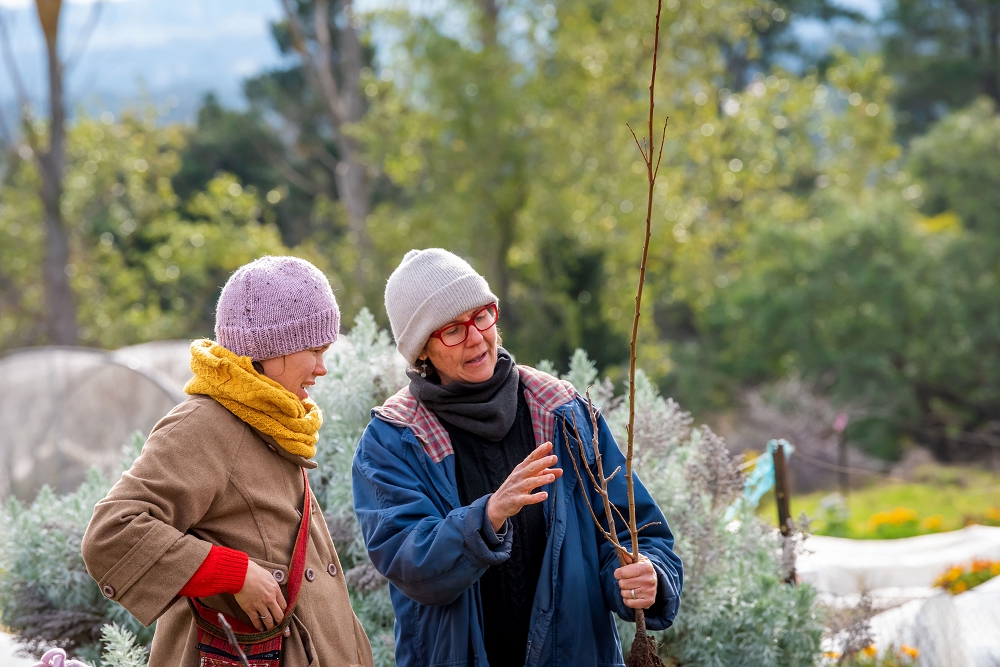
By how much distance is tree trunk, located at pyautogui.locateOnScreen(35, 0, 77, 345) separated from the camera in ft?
43.4

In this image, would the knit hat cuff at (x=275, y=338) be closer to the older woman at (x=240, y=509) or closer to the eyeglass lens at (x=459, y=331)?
the older woman at (x=240, y=509)

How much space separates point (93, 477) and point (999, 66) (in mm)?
27595

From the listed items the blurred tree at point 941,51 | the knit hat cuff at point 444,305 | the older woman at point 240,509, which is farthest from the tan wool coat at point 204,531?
the blurred tree at point 941,51

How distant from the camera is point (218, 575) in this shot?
1798 mm

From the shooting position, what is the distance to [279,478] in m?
2.03

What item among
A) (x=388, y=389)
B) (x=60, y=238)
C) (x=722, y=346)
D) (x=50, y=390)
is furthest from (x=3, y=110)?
(x=388, y=389)

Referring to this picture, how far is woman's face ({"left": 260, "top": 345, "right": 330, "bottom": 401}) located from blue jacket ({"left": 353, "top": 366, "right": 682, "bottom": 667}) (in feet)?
0.78

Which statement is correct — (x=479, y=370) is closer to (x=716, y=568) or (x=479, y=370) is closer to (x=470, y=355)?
(x=470, y=355)

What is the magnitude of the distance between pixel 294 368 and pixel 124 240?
19371mm

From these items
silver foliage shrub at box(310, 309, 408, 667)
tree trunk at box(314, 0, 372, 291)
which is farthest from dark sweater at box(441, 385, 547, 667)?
tree trunk at box(314, 0, 372, 291)

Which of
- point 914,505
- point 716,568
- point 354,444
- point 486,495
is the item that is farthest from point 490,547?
point 914,505

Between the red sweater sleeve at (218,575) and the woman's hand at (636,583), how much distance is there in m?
0.77

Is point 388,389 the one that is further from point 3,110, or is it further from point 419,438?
point 3,110

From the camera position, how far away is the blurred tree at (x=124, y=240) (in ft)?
55.2
